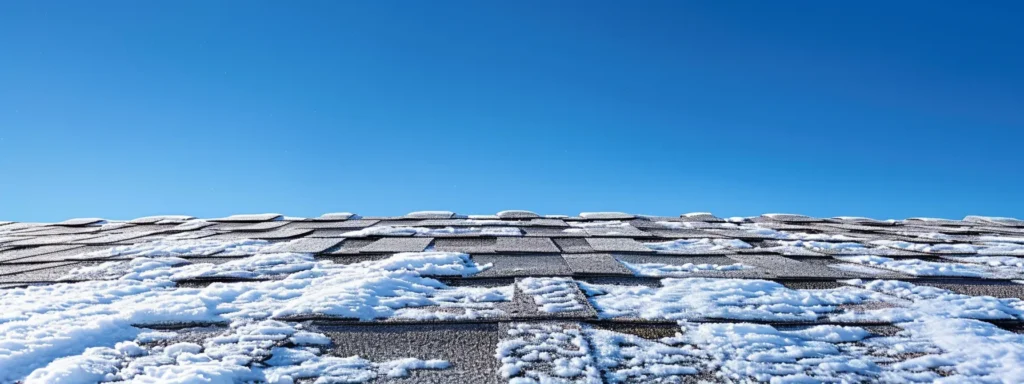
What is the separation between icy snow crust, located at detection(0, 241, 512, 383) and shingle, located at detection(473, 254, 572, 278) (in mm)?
66

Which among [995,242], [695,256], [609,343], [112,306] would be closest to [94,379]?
[112,306]

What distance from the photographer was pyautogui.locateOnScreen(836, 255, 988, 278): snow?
5.31ft

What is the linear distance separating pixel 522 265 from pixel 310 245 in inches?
38.3

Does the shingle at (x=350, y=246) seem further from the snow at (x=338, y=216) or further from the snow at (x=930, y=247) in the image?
the snow at (x=930, y=247)

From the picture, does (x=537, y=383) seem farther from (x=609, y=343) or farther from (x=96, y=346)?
(x=96, y=346)

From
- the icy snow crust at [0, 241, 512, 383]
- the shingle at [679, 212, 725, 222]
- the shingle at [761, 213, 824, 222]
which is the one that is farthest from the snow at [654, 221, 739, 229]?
the icy snow crust at [0, 241, 512, 383]

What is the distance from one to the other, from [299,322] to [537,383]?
0.57 m

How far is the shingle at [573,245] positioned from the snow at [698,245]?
0.88ft

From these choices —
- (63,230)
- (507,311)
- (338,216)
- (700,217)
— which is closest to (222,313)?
(507,311)

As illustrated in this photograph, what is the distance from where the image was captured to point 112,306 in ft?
3.90

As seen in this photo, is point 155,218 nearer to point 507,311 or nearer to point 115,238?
point 115,238

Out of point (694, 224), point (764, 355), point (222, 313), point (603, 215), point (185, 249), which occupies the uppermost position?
point (603, 215)

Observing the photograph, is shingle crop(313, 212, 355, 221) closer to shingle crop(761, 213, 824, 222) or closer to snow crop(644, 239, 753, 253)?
snow crop(644, 239, 753, 253)

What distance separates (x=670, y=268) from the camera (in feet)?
5.31
